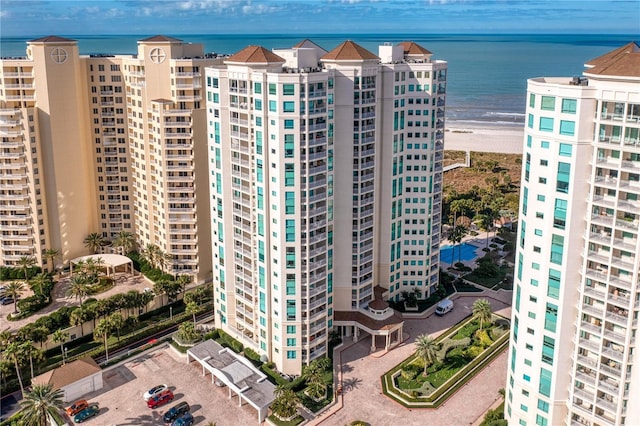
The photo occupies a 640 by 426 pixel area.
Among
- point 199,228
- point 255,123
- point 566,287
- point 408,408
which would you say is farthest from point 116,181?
point 566,287

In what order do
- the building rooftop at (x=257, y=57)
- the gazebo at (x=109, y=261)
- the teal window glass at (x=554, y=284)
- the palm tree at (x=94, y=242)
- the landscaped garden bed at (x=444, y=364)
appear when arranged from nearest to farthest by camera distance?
1. the teal window glass at (x=554, y=284)
2. the building rooftop at (x=257, y=57)
3. the landscaped garden bed at (x=444, y=364)
4. the gazebo at (x=109, y=261)
5. the palm tree at (x=94, y=242)

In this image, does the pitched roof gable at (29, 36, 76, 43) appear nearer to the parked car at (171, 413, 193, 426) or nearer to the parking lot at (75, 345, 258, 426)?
the parking lot at (75, 345, 258, 426)

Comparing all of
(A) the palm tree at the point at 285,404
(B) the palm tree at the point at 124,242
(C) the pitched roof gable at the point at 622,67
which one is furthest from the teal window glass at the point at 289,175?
(B) the palm tree at the point at 124,242

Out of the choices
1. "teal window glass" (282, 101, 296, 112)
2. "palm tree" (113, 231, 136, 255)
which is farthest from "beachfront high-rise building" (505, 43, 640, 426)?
"palm tree" (113, 231, 136, 255)

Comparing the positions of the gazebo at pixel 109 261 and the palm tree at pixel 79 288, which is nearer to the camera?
the palm tree at pixel 79 288

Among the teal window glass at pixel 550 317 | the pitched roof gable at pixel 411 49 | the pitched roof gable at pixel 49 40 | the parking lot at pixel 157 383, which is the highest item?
the pitched roof gable at pixel 49 40

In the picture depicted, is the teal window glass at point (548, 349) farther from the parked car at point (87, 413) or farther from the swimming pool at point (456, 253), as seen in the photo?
the swimming pool at point (456, 253)

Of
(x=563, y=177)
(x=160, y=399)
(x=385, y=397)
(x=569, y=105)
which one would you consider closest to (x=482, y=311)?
(x=385, y=397)
